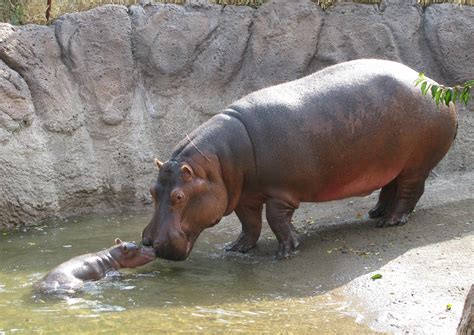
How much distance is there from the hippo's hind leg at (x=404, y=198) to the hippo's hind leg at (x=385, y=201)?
0.20 m

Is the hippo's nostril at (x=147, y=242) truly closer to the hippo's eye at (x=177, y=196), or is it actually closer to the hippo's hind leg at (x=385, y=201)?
the hippo's eye at (x=177, y=196)

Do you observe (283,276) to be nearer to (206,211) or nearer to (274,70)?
(206,211)

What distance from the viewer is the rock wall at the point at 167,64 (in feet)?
27.8

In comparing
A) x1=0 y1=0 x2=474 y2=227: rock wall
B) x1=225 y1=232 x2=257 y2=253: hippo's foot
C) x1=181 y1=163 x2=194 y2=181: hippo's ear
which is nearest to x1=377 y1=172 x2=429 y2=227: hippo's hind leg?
x1=225 y1=232 x2=257 y2=253: hippo's foot

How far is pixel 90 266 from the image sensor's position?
6141 millimetres

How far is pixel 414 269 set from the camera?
592 centimetres

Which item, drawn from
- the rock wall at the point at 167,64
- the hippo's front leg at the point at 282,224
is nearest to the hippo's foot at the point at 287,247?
the hippo's front leg at the point at 282,224

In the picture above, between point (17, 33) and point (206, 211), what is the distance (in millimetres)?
3212

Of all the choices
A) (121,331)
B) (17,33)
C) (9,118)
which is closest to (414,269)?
(121,331)

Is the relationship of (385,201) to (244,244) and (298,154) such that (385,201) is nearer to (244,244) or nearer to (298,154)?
(298,154)

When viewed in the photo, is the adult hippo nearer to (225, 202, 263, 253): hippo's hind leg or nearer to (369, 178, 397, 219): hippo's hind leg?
(225, 202, 263, 253): hippo's hind leg

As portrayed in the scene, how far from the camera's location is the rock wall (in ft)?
27.8

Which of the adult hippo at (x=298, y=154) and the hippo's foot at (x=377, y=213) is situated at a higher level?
the adult hippo at (x=298, y=154)

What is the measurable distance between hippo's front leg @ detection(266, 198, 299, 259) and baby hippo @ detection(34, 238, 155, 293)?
1050 millimetres
